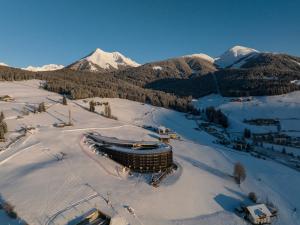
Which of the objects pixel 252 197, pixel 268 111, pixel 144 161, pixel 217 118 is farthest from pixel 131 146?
pixel 268 111

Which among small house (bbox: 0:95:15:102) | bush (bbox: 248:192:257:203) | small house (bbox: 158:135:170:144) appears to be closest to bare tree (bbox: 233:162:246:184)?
bush (bbox: 248:192:257:203)

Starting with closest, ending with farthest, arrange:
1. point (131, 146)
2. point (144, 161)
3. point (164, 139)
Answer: point (144, 161) → point (131, 146) → point (164, 139)

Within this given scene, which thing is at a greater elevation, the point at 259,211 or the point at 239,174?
the point at 239,174

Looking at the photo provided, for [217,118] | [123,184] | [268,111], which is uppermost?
[268,111]

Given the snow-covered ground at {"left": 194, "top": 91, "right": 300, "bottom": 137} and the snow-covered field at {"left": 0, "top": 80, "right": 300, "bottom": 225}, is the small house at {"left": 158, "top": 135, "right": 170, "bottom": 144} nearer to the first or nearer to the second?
the snow-covered field at {"left": 0, "top": 80, "right": 300, "bottom": 225}

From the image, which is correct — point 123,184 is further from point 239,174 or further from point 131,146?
point 239,174
